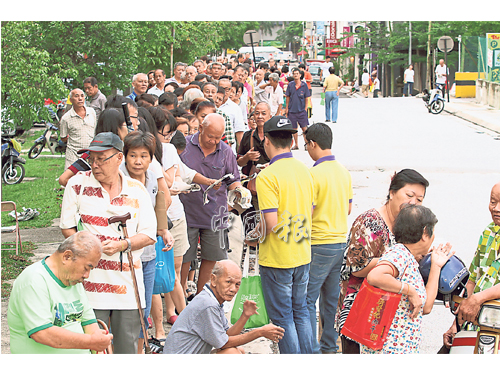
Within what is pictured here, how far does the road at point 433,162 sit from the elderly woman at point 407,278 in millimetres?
2011

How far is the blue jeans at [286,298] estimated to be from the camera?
4734mm

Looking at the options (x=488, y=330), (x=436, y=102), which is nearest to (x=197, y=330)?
(x=488, y=330)

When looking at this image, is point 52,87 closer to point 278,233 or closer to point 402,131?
point 278,233

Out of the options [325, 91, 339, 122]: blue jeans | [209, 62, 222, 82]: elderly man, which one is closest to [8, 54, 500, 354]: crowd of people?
[209, 62, 222, 82]: elderly man

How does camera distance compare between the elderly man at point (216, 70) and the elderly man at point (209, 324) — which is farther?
the elderly man at point (216, 70)

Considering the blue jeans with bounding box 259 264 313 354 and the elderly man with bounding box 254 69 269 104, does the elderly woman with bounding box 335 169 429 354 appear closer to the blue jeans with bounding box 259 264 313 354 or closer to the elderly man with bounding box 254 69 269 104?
the blue jeans with bounding box 259 264 313 354

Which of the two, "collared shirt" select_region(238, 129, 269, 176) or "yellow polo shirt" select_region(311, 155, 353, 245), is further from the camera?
"collared shirt" select_region(238, 129, 269, 176)

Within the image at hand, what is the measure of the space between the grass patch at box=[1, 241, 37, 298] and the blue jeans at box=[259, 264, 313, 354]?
133 inches

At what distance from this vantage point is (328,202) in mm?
5086

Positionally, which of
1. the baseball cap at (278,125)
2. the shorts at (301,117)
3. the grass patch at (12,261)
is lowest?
the grass patch at (12,261)

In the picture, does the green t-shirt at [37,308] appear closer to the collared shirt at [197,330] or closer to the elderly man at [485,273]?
the collared shirt at [197,330]

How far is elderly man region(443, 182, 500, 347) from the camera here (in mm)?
3850

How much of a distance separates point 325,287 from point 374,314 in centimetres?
162

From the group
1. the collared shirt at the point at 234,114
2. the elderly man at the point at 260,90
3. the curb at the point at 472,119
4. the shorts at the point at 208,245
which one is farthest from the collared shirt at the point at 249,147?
the curb at the point at 472,119
